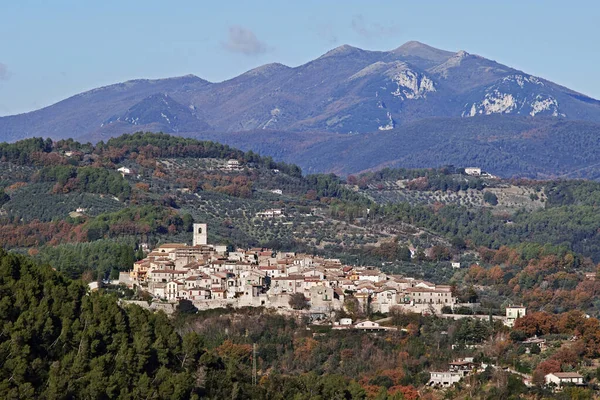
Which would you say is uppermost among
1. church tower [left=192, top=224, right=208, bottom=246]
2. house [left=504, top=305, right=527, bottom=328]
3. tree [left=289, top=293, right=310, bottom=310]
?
church tower [left=192, top=224, right=208, bottom=246]

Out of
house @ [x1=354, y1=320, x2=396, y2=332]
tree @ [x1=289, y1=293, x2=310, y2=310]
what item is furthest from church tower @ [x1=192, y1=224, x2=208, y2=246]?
house @ [x1=354, y1=320, x2=396, y2=332]

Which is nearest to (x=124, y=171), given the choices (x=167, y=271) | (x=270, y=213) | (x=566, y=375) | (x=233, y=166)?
(x=270, y=213)

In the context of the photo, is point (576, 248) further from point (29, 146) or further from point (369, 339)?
point (369, 339)

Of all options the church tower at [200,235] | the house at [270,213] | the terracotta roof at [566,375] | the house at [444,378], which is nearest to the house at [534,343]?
the terracotta roof at [566,375]

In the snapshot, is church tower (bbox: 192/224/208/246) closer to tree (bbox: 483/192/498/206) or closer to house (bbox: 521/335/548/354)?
house (bbox: 521/335/548/354)

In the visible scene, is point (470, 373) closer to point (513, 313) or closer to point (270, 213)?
point (513, 313)

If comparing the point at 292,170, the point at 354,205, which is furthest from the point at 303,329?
the point at 292,170
